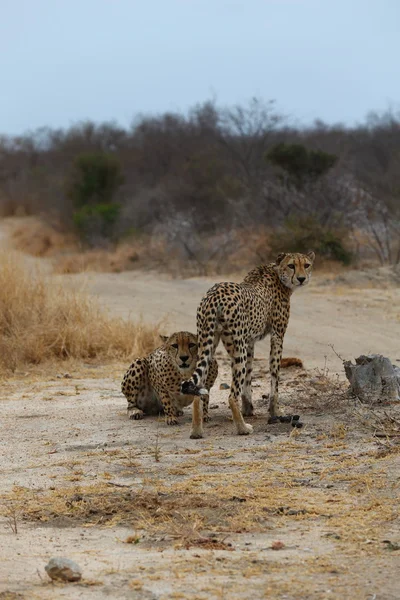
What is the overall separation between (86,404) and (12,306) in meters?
2.52

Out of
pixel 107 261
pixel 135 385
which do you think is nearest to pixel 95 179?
pixel 107 261

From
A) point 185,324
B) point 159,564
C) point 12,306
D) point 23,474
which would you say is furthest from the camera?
point 185,324

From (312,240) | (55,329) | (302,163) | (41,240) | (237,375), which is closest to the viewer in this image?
(237,375)

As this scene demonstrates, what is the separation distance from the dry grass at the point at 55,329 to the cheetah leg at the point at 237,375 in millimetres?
3266

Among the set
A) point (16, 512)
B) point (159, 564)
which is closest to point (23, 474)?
point (16, 512)

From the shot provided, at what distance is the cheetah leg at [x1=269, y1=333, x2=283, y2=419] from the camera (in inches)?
284

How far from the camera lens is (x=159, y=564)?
4.20 metres

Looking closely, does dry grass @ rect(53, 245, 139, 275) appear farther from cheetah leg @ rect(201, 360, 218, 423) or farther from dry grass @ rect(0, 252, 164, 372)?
cheetah leg @ rect(201, 360, 218, 423)

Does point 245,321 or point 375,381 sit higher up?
point 245,321

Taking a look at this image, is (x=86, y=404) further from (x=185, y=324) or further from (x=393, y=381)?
(x=185, y=324)

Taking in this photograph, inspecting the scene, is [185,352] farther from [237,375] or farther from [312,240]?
[312,240]

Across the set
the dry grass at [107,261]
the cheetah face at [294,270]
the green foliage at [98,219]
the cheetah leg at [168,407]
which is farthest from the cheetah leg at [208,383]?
the green foliage at [98,219]

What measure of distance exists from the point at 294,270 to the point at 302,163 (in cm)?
1351

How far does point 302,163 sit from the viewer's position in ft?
67.8
